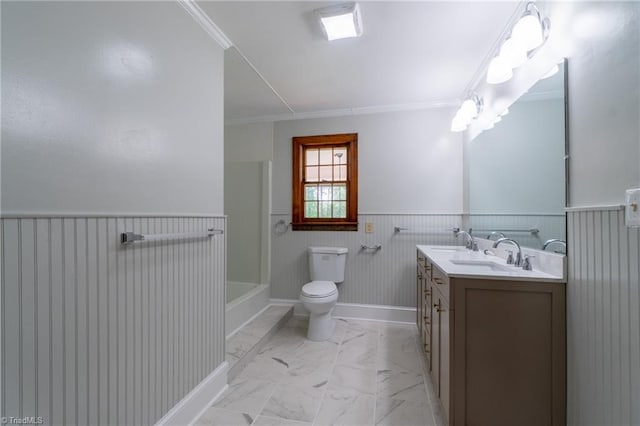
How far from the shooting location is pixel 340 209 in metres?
2.97

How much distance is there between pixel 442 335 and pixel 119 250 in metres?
1.62

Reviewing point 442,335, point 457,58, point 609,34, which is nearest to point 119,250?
point 442,335

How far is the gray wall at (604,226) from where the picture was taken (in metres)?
0.85

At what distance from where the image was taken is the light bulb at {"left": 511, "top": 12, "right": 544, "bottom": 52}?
1.26 meters

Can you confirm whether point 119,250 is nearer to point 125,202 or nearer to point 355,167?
point 125,202

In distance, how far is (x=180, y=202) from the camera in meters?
1.39

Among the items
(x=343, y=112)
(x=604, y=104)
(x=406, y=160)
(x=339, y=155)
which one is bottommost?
(x=604, y=104)

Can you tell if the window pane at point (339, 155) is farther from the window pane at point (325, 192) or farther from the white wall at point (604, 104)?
the white wall at point (604, 104)

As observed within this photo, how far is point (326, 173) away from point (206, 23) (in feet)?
5.84

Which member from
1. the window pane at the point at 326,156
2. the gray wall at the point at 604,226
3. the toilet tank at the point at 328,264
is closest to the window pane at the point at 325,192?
the window pane at the point at 326,156

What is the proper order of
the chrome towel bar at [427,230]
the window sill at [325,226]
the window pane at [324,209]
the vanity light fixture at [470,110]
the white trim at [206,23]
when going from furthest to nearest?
the window pane at [324,209], the window sill at [325,226], the chrome towel bar at [427,230], the vanity light fixture at [470,110], the white trim at [206,23]

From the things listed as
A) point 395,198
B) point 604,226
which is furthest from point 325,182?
point 604,226

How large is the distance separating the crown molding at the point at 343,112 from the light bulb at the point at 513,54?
1236mm

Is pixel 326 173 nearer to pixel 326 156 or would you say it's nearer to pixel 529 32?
pixel 326 156
